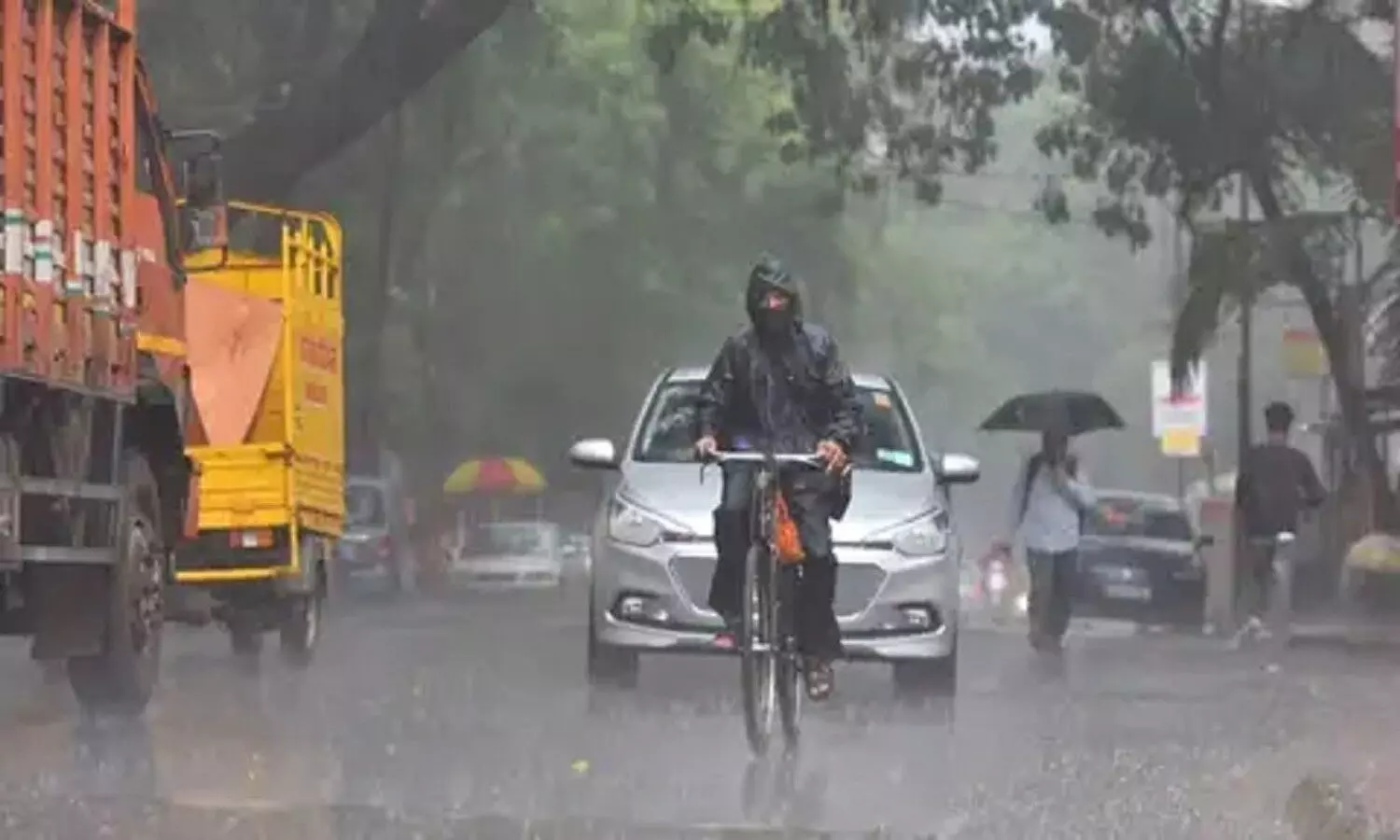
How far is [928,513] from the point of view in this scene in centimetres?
1403

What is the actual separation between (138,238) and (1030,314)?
75912 millimetres

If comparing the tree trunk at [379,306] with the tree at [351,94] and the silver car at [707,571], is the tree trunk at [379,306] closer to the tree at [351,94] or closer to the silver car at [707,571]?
the tree at [351,94]

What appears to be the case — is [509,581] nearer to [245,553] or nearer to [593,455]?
[245,553]

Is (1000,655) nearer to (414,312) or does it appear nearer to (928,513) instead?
(928,513)

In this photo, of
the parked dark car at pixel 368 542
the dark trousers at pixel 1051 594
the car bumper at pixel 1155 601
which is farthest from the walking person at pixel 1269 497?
the parked dark car at pixel 368 542

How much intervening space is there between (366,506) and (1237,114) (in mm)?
16898

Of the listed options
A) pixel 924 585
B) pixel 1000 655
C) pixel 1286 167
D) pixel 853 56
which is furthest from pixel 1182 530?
pixel 924 585

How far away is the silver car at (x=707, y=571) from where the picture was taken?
44.6ft

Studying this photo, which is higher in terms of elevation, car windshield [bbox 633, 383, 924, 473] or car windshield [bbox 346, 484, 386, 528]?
car windshield [bbox 633, 383, 924, 473]

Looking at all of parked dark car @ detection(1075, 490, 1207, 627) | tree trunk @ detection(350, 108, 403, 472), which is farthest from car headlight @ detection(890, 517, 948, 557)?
tree trunk @ detection(350, 108, 403, 472)

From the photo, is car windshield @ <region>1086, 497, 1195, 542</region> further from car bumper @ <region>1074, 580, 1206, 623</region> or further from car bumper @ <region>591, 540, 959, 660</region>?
car bumper @ <region>591, 540, 959, 660</region>

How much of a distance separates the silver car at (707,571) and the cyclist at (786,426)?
117 inches

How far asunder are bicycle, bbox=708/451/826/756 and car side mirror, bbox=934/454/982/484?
3827mm

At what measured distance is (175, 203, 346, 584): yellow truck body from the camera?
55.9ft
